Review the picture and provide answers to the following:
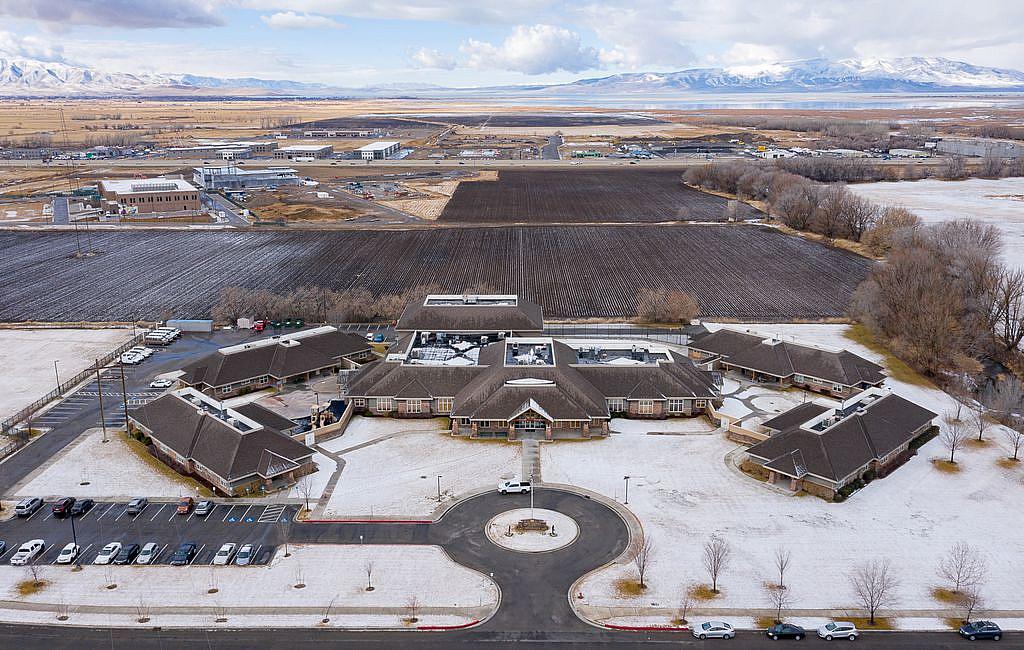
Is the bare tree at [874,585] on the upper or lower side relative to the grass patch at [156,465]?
lower

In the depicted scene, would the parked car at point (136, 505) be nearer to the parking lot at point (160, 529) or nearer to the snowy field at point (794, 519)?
the parking lot at point (160, 529)

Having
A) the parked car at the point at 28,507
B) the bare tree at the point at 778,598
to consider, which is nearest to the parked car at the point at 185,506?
the parked car at the point at 28,507

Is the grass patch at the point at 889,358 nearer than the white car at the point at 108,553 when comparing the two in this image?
No

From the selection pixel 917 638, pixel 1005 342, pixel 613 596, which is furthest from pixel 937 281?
pixel 613 596

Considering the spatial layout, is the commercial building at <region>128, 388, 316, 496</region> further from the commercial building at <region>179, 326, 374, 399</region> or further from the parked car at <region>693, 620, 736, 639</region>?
the parked car at <region>693, 620, 736, 639</region>

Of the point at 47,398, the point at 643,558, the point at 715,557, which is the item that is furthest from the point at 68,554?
the point at 715,557

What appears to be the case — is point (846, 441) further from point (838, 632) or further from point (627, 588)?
point (627, 588)

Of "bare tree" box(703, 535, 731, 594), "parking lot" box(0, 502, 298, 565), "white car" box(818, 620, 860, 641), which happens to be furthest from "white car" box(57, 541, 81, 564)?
"white car" box(818, 620, 860, 641)
